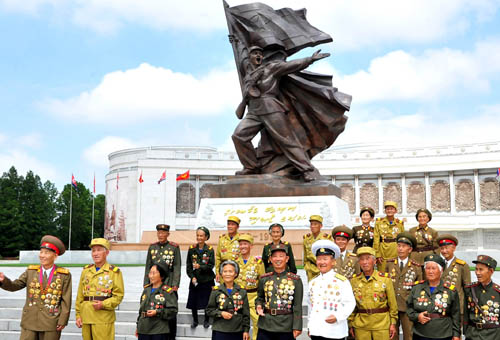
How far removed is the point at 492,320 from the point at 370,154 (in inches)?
1493

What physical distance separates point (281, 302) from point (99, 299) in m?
1.74

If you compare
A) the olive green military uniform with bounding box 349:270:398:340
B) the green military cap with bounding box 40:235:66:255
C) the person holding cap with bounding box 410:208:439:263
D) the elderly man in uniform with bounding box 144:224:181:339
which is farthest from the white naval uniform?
the person holding cap with bounding box 410:208:439:263

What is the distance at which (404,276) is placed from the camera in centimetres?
514

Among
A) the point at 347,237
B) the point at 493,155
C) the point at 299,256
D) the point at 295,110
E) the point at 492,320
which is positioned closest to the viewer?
the point at 492,320

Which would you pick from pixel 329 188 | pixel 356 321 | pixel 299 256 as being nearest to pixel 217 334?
pixel 356 321

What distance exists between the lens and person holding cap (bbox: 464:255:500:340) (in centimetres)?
426

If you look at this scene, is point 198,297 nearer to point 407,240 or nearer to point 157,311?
point 157,311

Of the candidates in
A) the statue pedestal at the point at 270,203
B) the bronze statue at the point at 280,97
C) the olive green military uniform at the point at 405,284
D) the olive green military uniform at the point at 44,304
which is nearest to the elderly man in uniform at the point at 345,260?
the olive green military uniform at the point at 405,284

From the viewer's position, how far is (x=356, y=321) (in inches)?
177

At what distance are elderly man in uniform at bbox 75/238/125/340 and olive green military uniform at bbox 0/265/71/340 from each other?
15 centimetres

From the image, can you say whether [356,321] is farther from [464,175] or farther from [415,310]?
[464,175]

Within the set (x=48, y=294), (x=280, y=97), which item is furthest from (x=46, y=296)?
(x=280, y=97)

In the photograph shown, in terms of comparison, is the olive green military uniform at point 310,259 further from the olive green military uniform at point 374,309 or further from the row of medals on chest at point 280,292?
the row of medals on chest at point 280,292

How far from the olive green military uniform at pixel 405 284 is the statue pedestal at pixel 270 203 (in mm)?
5668
